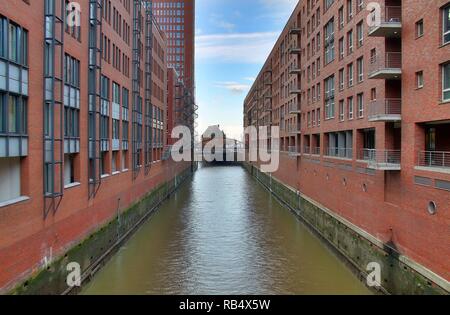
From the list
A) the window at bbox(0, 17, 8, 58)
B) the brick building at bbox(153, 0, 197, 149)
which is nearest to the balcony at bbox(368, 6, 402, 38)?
the window at bbox(0, 17, 8, 58)

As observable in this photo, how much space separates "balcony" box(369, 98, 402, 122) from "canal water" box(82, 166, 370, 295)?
6121mm

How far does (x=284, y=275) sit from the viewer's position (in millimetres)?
18562

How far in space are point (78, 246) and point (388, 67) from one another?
43.7ft

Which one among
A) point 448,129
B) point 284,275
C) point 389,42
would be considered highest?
point 389,42

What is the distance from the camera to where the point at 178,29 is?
320 feet

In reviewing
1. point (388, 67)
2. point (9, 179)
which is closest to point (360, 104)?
point (388, 67)

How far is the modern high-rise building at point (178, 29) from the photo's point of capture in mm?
96375

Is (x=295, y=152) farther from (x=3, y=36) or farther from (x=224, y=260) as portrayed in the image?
(x=3, y=36)

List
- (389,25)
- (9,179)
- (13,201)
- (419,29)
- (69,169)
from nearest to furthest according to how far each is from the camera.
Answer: (13,201)
(9,179)
(419,29)
(389,25)
(69,169)

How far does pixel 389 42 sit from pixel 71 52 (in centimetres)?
1239

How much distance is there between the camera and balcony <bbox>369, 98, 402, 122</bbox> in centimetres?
1630

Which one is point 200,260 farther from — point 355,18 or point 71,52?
point 355,18
